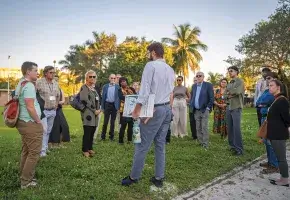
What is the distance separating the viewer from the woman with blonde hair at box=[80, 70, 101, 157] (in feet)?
23.8

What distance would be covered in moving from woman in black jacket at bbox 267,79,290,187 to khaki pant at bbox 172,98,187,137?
523 cm

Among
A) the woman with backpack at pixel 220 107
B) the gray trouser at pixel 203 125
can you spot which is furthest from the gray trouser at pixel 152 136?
the woman with backpack at pixel 220 107

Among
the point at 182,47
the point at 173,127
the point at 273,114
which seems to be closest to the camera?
the point at 273,114

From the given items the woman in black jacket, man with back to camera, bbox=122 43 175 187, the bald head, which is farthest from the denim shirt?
man with back to camera, bbox=122 43 175 187

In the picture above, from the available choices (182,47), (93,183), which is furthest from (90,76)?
(182,47)

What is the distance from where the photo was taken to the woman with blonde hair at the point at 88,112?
23.8ft

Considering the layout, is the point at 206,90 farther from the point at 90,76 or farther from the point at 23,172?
the point at 23,172

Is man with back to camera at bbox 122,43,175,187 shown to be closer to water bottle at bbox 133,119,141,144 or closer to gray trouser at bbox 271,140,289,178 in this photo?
water bottle at bbox 133,119,141,144

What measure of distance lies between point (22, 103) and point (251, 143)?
7390 mm

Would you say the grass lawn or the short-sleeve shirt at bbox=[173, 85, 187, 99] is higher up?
the short-sleeve shirt at bbox=[173, 85, 187, 99]

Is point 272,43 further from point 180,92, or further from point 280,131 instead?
point 280,131

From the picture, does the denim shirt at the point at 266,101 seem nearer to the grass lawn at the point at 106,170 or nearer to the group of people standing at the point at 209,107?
the group of people standing at the point at 209,107

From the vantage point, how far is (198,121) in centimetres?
901

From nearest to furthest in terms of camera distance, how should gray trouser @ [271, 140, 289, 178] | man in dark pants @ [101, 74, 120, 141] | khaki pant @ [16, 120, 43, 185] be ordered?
khaki pant @ [16, 120, 43, 185] → gray trouser @ [271, 140, 289, 178] → man in dark pants @ [101, 74, 120, 141]
